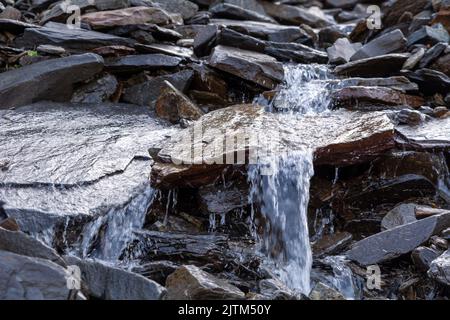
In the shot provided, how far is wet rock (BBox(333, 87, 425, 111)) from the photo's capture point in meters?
8.91

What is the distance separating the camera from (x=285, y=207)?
21.1 ft

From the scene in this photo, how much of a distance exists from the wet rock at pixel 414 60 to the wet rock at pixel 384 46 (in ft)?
1.94

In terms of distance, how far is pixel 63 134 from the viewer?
26.2ft

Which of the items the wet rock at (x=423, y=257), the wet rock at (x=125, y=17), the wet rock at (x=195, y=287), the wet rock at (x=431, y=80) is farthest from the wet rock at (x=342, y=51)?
the wet rock at (x=195, y=287)

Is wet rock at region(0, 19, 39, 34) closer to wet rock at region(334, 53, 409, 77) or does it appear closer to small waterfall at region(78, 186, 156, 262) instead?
small waterfall at region(78, 186, 156, 262)

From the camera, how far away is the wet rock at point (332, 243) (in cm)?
627

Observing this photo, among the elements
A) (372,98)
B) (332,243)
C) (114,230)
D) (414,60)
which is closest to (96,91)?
(114,230)

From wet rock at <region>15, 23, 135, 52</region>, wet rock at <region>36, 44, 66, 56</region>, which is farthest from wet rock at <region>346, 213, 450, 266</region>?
wet rock at <region>36, 44, 66, 56</region>

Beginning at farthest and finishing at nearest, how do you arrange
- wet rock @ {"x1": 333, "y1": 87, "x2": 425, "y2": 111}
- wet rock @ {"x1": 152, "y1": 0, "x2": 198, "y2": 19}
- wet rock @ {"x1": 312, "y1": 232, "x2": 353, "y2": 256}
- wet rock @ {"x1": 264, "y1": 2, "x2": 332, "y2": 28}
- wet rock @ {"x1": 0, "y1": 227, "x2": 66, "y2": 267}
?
wet rock @ {"x1": 264, "y1": 2, "x2": 332, "y2": 28}, wet rock @ {"x1": 152, "y1": 0, "x2": 198, "y2": 19}, wet rock @ {"x1": 333, "y1": 87, "x2": 425, "y2": 111}, wet rock @ {"x1": 312, "y1": 232, "x2": 353, "y2": 256}, wet rock @ {"x1": 0, "y1": 227, "x2": 66, "y2": 267}

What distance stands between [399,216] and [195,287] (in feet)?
9.72

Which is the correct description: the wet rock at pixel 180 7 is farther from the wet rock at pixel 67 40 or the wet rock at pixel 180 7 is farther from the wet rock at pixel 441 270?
the wet rock at pixel 441 270

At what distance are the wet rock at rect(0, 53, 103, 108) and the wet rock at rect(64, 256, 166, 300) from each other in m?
5.04
